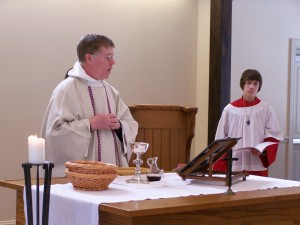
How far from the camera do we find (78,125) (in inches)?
136

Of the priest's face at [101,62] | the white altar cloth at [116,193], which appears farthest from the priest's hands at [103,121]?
the white altar cloth at [116,193]

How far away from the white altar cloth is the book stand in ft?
0.10

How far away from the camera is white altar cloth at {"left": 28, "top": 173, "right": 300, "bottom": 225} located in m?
2.31

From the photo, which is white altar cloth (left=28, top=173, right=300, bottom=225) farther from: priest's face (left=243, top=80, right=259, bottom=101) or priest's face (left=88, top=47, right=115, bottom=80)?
priest's face (left=243, top=80, right=259, bottom=101)

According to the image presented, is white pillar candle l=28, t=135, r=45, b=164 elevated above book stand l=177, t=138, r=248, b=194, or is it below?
above

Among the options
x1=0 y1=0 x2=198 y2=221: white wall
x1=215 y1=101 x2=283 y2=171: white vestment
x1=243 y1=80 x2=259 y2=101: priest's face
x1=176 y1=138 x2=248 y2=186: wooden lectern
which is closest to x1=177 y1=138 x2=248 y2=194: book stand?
x1=176 y1=138 x2=248 y2=186: wooden lectern

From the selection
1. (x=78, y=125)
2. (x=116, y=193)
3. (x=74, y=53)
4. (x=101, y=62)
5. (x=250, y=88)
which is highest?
(x=74, y=53)

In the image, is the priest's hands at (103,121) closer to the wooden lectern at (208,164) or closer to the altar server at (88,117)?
the altar server at (88,117)

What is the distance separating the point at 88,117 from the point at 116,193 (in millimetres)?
1211

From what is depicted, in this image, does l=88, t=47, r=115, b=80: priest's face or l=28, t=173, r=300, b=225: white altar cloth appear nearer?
l=28, t=173, r=300, b=225: white altar cloth

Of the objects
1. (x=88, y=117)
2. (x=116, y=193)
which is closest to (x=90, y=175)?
(x=116, y=193)

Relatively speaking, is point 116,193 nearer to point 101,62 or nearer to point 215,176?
point 215,176

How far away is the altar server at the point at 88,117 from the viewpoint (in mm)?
3475

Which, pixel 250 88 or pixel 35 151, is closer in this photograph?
pixel 35 151
